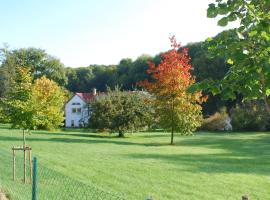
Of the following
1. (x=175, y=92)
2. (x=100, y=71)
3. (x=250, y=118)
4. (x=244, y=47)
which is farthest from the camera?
(x=100, y=71)

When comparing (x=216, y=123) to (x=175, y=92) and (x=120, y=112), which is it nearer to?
(x=120, y=112)

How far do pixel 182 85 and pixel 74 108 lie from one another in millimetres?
62103

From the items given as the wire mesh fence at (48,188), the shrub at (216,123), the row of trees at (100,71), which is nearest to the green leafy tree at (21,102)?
the wire mesh fence at (48,188)

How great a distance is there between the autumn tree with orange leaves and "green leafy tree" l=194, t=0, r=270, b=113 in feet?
104

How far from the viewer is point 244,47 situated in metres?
3.99

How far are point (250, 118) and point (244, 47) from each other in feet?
205

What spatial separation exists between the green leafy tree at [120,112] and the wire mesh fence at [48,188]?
88.4 ft

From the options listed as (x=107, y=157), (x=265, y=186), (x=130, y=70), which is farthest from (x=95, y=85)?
(x=265, y=186)

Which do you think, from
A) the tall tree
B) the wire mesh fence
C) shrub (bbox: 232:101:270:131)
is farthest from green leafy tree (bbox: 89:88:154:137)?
the tall tree

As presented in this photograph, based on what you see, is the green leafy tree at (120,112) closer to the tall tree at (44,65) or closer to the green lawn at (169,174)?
the green lawn at (169,174)

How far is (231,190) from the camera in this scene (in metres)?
14.9

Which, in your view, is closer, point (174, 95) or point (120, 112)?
point (174, 95)

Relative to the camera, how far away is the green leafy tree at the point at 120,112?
44344 millimetres

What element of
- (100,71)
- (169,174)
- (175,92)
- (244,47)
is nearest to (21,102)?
(169,174)
